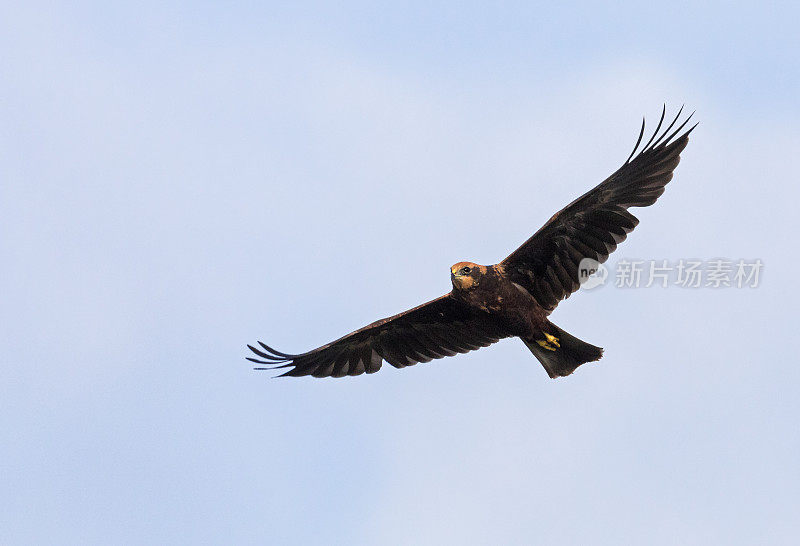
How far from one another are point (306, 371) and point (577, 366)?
3.32 meters

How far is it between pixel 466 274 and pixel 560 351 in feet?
5.15

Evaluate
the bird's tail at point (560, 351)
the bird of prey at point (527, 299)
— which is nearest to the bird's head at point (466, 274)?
the bird of prey at point (527, 299)

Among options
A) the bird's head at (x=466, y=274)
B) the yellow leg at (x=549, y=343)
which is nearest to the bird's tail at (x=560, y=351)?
the yellow leg at (x=549, y=343)

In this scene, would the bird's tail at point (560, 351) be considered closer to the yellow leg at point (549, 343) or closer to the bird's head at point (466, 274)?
the yellow leg at point (549, 343)

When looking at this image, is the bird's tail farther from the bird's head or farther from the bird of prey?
the bird's head

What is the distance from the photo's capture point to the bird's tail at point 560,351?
14.4 m

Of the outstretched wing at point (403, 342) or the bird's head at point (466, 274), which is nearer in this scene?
the bird's head at point (466, 274)

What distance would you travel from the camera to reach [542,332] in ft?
47.2

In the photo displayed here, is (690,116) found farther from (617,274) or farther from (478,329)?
(478,329)

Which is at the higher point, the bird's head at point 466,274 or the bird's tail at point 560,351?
the bird's head at point 466,274

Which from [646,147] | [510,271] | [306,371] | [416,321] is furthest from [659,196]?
[306,371]

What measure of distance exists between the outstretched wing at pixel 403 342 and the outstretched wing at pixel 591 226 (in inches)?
31.7

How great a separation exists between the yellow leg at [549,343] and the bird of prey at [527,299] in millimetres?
13

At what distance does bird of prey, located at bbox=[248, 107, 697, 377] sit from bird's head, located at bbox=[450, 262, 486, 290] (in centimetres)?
1
